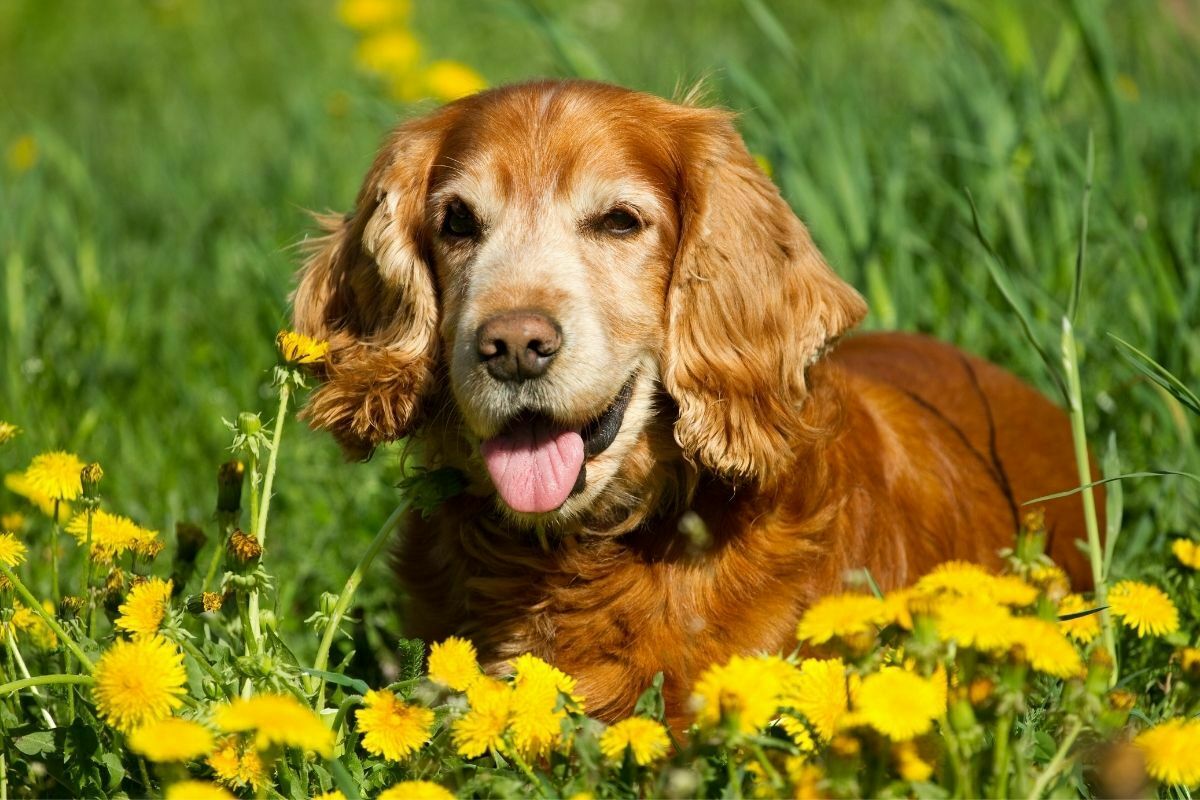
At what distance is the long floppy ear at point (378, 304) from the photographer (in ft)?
9.89

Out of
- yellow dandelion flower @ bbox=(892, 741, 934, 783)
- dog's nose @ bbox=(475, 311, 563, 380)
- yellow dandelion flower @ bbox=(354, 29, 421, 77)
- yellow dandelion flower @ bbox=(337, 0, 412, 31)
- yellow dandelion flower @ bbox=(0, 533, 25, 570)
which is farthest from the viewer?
yellow dandelion flower @ bbox=(337, 0, 412, 31)

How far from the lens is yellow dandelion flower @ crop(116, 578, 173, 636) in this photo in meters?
2.19

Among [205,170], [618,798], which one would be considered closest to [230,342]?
[205,170]

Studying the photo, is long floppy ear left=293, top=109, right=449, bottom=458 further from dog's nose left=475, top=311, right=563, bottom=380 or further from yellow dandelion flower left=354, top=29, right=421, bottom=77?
yellow dandelion flower left=354, top=29, right=421, bottom=77

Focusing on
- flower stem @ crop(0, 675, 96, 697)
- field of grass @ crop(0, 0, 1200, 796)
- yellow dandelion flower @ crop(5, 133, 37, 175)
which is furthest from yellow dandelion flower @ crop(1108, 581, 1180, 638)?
yellow dandelion flower @ crop(5, 133, 37, 175)

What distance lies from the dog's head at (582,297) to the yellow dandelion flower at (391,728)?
2.34 ft

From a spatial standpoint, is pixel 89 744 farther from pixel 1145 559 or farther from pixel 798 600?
pixel 1145 559

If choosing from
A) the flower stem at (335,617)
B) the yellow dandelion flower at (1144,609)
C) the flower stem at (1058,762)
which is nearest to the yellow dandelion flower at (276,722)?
the flower stem at (335,617)

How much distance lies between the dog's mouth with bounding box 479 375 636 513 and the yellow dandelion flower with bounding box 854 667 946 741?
40.6 inches

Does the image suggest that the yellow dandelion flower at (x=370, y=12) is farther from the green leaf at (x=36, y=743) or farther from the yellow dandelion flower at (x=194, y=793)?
the yellow dandelion flower at (x=194, y=793)

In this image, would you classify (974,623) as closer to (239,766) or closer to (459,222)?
(239,766)

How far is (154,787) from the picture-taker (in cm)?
235

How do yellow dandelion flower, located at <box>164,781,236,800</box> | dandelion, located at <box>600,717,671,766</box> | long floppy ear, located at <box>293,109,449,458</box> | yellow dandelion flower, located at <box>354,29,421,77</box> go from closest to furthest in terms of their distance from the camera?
yellow dandelion flower, located at <box>164,781,236,800</box> → dandelion, located at <box>600,717,671,766</box> → long floppy ear, located at <box>293,109,449,458</box> → yellow dandelion flower, located at <box>354,29,421,77</box>

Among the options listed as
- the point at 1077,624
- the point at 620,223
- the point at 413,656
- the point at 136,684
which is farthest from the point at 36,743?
the point at 1077,624
